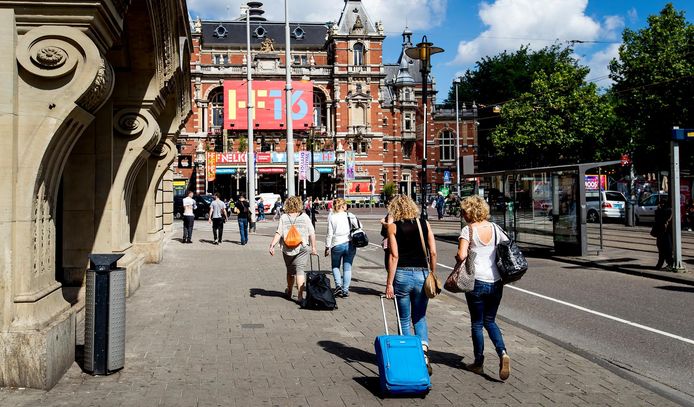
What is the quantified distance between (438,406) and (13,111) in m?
4.20

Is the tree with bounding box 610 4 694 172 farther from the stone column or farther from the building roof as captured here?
the building roof

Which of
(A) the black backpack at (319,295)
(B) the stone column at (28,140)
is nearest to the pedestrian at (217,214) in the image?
(A) the black backpack at (319,295)

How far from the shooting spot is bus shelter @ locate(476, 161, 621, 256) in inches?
727

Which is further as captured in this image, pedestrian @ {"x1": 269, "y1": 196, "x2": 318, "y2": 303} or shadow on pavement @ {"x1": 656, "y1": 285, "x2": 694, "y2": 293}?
shadow on pavement @ {"x1": 656, "y1": 285, "x2": 694, "y2": 293}

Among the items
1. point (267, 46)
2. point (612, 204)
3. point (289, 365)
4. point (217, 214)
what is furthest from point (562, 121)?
point (289, 365)

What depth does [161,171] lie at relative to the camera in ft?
55.0

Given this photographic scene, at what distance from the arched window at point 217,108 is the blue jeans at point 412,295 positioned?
227 ft

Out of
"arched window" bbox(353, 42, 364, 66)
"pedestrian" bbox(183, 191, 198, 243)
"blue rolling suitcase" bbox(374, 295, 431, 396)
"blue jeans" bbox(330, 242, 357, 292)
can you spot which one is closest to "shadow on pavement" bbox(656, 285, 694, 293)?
"blue jeans" bbox(330, 242, 357, 292)

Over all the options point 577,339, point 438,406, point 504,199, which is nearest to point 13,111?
point 438,406

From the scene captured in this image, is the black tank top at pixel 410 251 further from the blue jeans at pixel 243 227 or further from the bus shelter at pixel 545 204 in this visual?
the blue jeans at pixel 243 227

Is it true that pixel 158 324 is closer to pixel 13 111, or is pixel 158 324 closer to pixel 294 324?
pixel 294 324

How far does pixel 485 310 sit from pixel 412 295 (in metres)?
0.69

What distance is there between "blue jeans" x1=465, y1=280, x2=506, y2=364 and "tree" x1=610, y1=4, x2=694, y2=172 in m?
39.1

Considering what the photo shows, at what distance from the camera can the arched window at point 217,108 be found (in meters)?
74.4
